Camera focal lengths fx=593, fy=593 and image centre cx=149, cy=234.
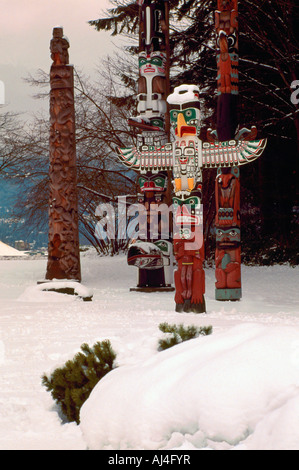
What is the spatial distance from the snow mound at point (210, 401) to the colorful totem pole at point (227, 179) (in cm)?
689

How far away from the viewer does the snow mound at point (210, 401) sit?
274 cm

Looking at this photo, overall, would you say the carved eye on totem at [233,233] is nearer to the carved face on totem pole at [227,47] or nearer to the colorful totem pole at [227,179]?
the colorful totem pole at [227,179]

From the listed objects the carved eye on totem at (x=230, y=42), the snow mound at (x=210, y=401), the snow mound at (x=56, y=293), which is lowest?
the snow mound at (x=56, y=293)

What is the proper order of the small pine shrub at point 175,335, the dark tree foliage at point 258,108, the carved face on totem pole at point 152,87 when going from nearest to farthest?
1. the small pine shrub at point 175,335
2. the carved face on totem pole at point 152,87
3. the dark tree foliage at point 258,108

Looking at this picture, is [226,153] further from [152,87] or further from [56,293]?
[56,293]

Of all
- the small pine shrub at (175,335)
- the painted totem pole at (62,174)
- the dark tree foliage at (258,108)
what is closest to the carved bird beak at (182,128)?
the painted totem pole at (62,174)

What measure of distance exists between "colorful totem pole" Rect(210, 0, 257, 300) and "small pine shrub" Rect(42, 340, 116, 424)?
630cm

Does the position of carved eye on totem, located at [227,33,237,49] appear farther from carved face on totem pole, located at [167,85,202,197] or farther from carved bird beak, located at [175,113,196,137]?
carved bird beak, located at [175,113,196,137]

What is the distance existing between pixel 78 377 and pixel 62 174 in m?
9.32

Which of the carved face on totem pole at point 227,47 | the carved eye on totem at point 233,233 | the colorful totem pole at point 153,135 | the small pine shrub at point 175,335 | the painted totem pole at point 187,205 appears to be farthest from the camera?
the colorful totem pole at point 153,135

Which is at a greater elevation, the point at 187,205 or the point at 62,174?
the point at 62,174

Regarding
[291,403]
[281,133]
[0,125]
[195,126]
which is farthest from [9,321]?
[0,125]

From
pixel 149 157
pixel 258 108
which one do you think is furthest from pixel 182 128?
pixel 258 108

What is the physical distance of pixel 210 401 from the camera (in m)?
2.86
